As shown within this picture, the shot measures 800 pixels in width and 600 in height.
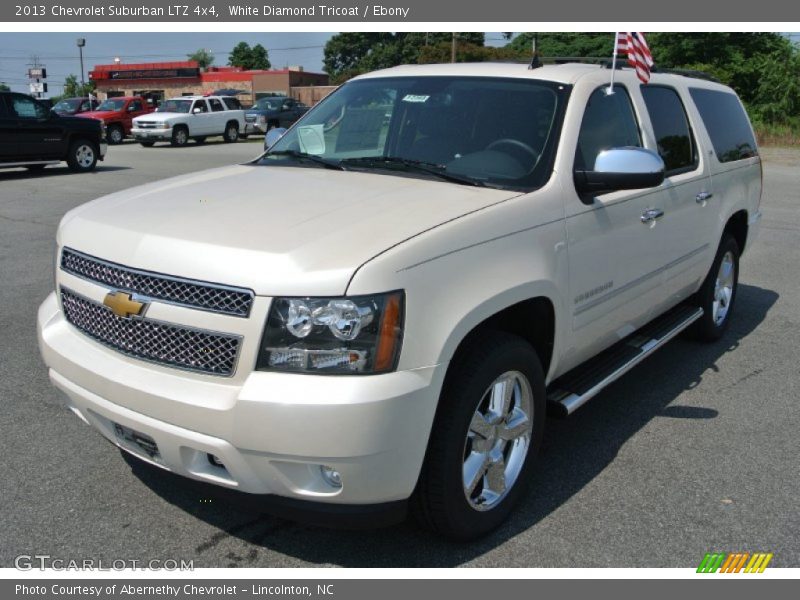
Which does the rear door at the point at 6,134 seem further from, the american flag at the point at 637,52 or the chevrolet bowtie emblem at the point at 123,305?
the chevrolet bowtie emblem at the point at 123,305

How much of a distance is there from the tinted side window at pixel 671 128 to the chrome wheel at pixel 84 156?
55.1ft

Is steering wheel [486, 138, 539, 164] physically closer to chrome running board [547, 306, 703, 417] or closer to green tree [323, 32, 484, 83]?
chrome running board [547, 306, 703, 417]

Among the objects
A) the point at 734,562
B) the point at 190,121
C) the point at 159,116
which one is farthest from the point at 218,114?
the point at 734,562

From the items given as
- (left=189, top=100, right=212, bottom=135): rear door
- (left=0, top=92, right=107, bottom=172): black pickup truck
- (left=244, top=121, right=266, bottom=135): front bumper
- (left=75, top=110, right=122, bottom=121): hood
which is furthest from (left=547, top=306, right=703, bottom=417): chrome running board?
(left=75, top=110, right=122, bottom=121): hood

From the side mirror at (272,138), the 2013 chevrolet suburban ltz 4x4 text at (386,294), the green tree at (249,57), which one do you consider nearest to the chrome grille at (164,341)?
the 2013 chevrolet suburban ltz 4x4 text at (386,294)

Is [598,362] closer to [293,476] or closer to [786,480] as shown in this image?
[786,480]

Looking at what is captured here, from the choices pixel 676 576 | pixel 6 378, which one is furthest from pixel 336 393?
pixel 6 378

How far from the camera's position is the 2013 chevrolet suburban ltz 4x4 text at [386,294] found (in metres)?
2.58

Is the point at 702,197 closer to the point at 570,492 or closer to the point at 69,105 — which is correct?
the point at 570,492

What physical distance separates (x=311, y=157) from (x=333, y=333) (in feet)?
6.15

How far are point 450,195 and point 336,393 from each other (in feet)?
3.81

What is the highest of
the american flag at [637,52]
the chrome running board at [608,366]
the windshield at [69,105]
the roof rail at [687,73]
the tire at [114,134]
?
the american flag at [637,52]

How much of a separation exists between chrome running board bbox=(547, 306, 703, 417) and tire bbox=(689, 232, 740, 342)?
1.48 ft

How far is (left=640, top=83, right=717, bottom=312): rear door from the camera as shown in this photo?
14.9 feet
